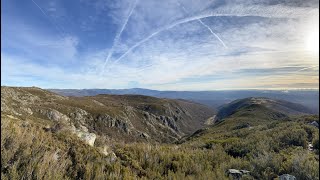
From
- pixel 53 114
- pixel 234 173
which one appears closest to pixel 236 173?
pixel 234 173

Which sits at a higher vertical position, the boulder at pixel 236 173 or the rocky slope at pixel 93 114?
the boulder at pixel 236 173

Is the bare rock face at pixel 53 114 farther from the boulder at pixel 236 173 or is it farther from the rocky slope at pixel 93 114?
the boulder at pixel 236 173

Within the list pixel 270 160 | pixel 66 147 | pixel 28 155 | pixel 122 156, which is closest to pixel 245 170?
pixel 270 160

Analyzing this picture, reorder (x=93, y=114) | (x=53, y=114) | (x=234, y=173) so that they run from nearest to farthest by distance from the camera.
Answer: (x=234, y=173), (x=53, y=114), (x=93, y=114)

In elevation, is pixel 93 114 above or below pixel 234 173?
below

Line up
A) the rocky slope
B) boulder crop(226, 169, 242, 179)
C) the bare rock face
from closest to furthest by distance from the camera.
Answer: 1. boulder crop(226, 169, 242, 179)
2. the rocky slope
3. the bare rock face

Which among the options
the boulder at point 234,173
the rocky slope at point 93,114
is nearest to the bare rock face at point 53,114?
the rocky slope at point 93,114

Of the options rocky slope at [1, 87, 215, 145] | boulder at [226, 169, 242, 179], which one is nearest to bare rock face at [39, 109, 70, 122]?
rocky slope at [1, 87, 215, 145]

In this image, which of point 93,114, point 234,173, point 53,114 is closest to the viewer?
point 234,173

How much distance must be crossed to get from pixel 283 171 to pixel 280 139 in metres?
7.82

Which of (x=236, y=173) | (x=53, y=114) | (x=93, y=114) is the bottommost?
(x=93, y=114)

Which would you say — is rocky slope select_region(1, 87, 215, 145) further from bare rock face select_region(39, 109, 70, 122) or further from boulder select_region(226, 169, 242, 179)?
boulder select_region(226, 169, 242, 179)

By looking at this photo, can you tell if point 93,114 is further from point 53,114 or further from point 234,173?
point 234,173

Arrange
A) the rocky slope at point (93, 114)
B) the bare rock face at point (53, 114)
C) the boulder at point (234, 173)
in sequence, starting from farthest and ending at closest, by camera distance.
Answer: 1. the bare rock face at point (53, 114)
2. the rocky slope at point (93, 114)
3. the boulder at point (234, 173)
